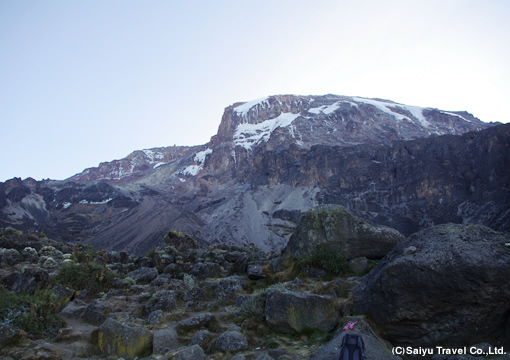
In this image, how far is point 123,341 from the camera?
698 cm

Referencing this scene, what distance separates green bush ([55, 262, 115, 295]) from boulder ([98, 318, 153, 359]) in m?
5.01

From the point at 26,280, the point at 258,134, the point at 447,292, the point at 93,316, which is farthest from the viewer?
the point at 258,134

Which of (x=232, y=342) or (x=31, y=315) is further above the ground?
(x=31, y=315)

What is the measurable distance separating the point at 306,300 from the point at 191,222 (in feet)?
308

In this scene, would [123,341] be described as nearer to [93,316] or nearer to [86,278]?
[93,316]

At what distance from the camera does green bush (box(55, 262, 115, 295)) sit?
11734mm

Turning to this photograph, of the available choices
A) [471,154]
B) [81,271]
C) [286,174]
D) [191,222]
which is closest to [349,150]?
[286,174]

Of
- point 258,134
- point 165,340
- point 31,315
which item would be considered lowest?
point 165,340

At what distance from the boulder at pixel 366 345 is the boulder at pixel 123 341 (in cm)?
371

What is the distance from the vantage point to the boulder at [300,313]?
708 centimetres

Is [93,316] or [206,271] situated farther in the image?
[206,271]

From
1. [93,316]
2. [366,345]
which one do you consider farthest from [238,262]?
[366,345]

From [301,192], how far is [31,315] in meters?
113

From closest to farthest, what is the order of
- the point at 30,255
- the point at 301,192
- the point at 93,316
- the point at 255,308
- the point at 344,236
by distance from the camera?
the point at 255,308 < the point at 93,316 < the point at 344,236 < the point at 30,255 < the point at 301,192
